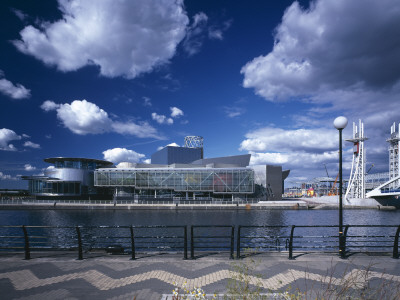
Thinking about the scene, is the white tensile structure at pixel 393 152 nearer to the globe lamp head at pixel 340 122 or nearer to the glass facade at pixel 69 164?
the globe lamp head at pixel 340 122

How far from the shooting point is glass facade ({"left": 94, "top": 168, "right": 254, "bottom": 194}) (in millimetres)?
81125

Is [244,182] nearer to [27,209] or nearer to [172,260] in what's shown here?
[27,209]

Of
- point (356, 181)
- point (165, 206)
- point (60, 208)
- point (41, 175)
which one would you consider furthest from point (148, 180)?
point (356, 181)

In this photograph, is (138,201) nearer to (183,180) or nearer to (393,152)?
(183,180)

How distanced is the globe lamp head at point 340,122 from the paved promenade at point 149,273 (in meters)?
5.96

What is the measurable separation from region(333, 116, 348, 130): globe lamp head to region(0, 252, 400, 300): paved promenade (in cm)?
596

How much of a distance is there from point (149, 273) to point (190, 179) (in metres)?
74.5

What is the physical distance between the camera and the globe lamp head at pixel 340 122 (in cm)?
1064

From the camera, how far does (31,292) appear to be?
693cm

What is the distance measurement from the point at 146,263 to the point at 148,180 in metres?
76.3

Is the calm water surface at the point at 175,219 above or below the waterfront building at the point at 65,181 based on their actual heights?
below

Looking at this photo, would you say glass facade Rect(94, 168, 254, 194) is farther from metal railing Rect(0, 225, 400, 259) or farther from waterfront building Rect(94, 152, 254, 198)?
metal railing Rect(0, 225, 400, 259)

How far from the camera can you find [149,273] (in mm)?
8188

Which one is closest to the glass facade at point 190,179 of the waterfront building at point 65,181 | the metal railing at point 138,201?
the metal railing at point 138,201
